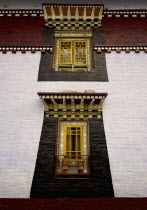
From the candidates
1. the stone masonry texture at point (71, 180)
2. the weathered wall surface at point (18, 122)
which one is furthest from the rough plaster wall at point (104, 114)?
the stone masonry texture at point (71, 180)

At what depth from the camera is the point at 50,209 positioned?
414cm

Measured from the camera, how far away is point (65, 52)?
7441 mm

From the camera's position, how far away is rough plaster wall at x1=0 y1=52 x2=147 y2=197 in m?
5.23

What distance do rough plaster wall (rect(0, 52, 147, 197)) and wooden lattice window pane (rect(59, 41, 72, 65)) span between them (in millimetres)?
854

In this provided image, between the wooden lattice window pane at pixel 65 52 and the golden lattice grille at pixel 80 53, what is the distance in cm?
21

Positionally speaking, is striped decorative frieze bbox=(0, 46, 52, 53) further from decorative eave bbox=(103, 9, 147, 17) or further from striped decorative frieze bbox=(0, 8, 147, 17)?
decorative eave bbox=(103, 9, 147, 17)

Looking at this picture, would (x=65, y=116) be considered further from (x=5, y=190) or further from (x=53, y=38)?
(x=53, y=38)

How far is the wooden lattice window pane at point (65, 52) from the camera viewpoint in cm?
718

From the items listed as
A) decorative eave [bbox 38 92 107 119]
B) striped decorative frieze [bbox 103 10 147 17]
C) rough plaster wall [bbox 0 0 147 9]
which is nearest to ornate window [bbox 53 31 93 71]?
striped decorative frieze [bbox 103 10 147 17]

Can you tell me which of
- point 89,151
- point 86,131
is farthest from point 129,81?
point 89,151

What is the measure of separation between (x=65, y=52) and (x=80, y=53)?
1.81 ft

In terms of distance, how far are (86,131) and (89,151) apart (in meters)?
0.60

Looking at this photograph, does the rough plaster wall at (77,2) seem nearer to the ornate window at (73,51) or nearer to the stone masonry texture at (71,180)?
the ornate window at (73,51)

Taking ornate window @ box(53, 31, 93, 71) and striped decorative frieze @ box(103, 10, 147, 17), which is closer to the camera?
ornate window @ box(53, 31, 93, 71)
